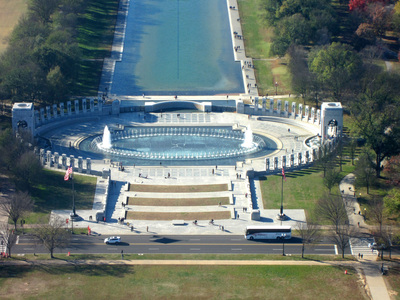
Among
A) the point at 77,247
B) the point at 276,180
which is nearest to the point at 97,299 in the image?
the point at 77,247

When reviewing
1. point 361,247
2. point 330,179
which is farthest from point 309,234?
point 330,179

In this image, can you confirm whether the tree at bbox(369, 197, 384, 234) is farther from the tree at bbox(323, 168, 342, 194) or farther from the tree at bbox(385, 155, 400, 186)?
the tree at bbox(323, 168, 342, 194)

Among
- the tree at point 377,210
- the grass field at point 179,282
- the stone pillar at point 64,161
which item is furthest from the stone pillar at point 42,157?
the tree at point 377,210

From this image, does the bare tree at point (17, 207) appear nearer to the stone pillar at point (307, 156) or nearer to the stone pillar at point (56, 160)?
the stone pillar at point (56, 160)

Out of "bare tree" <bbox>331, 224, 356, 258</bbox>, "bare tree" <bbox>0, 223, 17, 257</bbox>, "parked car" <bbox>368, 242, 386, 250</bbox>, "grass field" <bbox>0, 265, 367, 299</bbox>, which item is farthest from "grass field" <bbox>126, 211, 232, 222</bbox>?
"parked car" <bbox>368, 242, 386, 250</bbox>

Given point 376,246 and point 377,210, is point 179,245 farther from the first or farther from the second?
point 377,210

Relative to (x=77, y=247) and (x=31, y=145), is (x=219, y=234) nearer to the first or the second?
(x=77, y=247)
